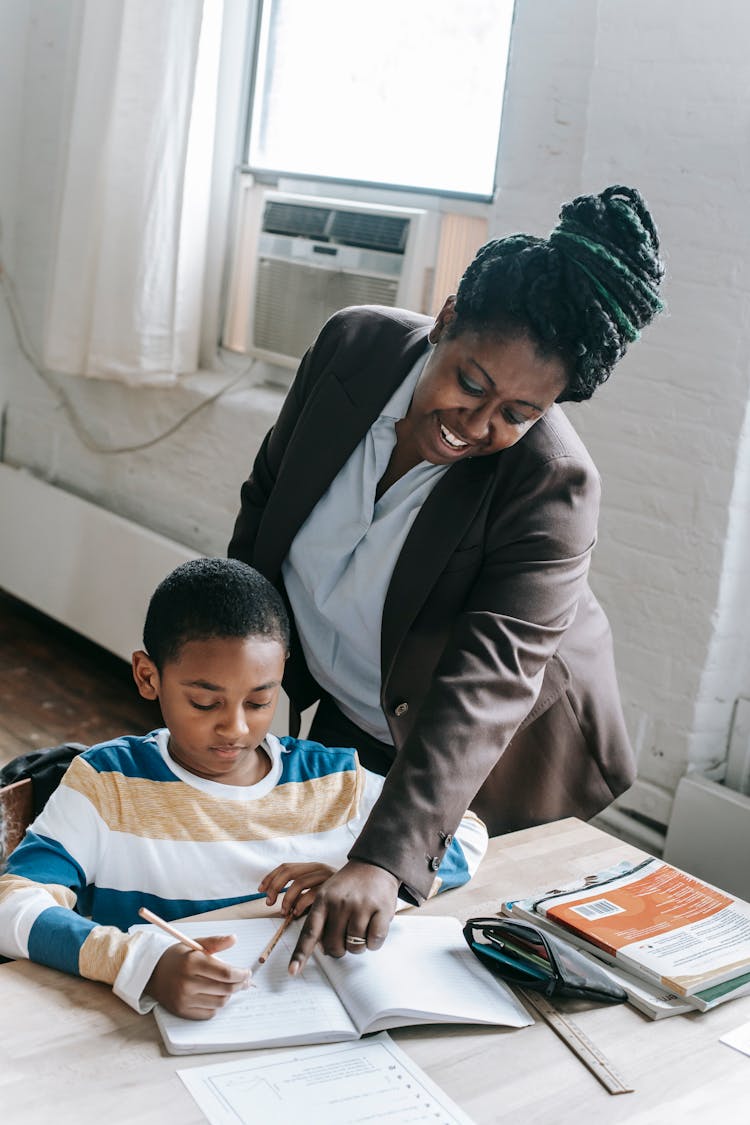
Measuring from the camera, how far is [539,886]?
1485 millimetres

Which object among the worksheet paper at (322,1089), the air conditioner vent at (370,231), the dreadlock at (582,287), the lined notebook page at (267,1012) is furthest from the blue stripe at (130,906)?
the air conditioner vent at (370,231)

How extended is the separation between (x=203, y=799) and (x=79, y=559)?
2.63 meters

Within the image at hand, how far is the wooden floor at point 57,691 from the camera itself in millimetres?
3357

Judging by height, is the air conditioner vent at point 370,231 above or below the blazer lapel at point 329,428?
above

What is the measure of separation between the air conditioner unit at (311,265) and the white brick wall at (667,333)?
1.53 ft

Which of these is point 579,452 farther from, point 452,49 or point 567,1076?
point 452,49

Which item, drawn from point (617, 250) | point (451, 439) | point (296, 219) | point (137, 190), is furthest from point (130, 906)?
point (137, 190)

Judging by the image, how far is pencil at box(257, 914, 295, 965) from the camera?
121 centimetres

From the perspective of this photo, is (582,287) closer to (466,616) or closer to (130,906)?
(466,616)

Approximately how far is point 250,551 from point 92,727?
66.9 inches

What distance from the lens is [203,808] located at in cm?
141

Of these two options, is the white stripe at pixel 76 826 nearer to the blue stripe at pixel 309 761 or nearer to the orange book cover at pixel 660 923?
the blue stripe at pixel 309 761

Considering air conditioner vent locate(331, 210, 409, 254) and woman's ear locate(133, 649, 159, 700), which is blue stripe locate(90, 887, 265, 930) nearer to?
woman's ear locate(133, 649, 159, 700)

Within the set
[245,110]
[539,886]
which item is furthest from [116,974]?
[245,110]
